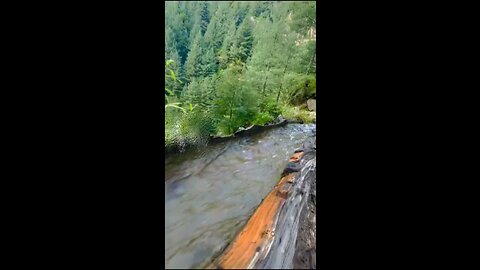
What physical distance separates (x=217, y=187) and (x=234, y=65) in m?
0.42

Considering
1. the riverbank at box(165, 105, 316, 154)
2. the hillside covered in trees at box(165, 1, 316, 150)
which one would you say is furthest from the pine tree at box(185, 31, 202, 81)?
the riverbank at box(165, 105, 316, 154)

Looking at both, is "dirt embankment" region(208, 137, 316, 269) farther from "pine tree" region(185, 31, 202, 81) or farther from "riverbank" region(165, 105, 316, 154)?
"pine tree" region(185, 31, 202, 81)

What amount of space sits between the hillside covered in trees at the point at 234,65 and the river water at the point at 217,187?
61 mm

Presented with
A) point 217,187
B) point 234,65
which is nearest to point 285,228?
point 217,187

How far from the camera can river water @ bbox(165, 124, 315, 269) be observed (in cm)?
128

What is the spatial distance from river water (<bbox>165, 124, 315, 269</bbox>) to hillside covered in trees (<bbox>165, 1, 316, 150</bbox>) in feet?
0.20

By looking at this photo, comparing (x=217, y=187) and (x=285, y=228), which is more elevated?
(x=217, y=187)

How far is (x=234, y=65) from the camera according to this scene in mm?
1392

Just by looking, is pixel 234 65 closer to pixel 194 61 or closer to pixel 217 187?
pixel 194 61
